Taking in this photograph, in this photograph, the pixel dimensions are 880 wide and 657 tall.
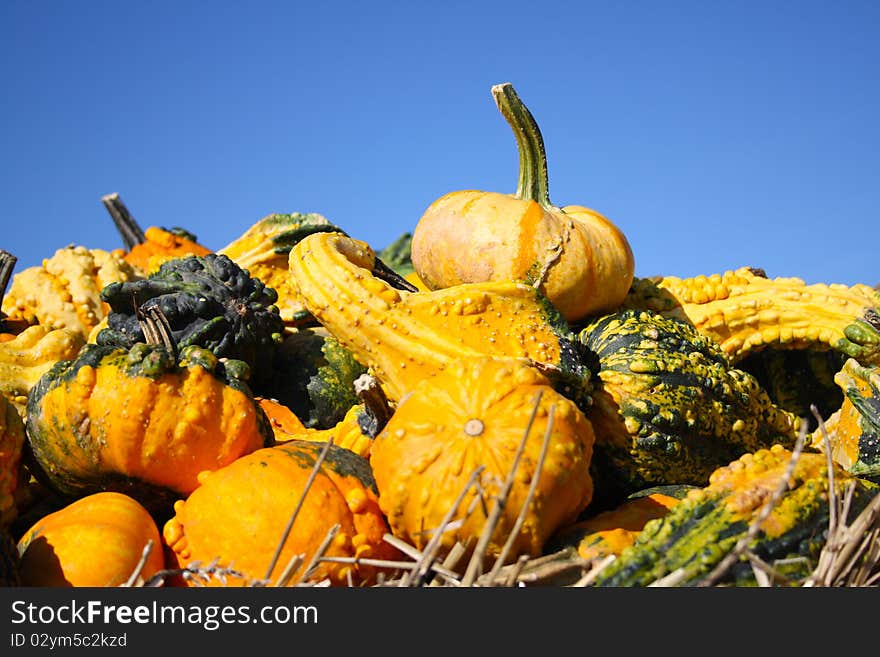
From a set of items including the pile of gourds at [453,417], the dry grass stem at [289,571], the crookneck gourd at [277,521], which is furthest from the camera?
the crookneck gourd at [277,521]

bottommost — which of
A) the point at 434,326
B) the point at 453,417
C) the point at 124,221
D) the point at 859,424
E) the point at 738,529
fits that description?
the point at 738,529

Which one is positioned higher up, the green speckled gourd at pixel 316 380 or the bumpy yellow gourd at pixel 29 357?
the bumpy yellow gourd at pixel 29 357

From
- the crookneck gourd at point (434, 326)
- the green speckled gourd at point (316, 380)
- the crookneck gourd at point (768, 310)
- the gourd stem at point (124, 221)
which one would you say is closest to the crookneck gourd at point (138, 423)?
the crookneck gourd at point (434, 326)

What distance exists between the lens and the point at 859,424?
3.16m

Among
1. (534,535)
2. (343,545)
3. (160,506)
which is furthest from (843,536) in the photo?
(160,506)

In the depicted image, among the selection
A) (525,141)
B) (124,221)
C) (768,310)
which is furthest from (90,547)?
(124,221)

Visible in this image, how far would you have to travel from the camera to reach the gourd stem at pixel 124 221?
303 inches

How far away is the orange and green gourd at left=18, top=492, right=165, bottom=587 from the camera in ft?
7.52

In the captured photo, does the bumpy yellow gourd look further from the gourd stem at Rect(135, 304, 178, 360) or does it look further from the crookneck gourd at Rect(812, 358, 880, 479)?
the crookneck gourd at Rect(812, 358, 880, 479)

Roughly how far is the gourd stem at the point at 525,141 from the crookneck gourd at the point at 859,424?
1325 millimetres

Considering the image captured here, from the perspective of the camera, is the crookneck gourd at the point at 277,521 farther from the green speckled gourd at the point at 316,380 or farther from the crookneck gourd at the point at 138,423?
the green speckled gourd at the point at 316,380

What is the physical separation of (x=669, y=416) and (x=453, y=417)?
0.80 meters

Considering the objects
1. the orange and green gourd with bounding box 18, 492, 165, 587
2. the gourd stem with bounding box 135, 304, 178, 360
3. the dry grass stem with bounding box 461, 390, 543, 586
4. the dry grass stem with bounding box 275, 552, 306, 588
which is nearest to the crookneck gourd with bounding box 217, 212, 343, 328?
the gourd stem with bounding box 135, 304, 178, 360

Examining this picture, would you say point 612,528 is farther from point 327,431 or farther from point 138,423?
point 138,423
